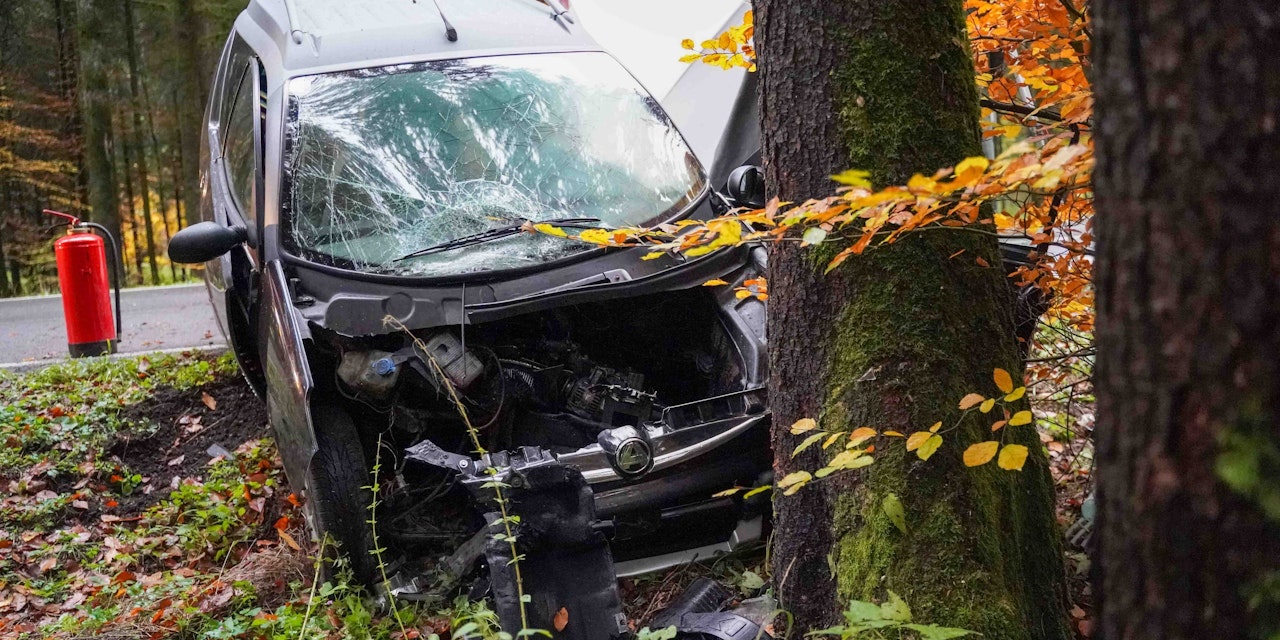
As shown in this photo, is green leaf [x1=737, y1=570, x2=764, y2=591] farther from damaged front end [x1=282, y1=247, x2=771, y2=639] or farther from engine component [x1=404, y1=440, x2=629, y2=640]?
engine component [x1=404, y1=440, x2=629, y2=640]

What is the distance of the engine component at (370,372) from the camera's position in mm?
3531

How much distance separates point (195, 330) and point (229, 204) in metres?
4.99

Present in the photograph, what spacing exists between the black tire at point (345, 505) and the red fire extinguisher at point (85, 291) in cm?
432

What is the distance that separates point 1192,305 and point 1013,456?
2.87ft

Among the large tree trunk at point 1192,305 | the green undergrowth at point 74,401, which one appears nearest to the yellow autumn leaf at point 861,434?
the large tree trunk at point 1192,305

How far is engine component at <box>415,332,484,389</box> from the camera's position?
142 inches

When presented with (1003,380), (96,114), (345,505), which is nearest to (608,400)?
(345,505)

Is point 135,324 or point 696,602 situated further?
point 135,324

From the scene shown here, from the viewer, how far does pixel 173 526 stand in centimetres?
449

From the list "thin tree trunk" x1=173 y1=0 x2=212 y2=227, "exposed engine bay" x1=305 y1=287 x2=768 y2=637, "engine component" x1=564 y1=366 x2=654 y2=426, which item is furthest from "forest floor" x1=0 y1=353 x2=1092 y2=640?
"thin tree trunk" x1=173 y1=0 x2=212 y2=227

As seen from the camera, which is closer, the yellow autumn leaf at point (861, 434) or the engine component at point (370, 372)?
the yellow autumn leaf at point (861, 434)

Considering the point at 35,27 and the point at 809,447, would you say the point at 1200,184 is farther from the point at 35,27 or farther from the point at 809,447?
the point at 35,27

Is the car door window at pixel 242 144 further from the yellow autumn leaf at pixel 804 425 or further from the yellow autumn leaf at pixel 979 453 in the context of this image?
the yellow autumn leaf at pixel 979 453

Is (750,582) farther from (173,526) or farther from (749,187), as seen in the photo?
(173,526)
